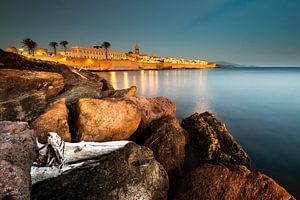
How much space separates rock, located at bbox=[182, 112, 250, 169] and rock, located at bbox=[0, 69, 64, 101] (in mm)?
5217

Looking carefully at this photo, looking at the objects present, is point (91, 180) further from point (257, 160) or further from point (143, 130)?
point (257, 160)

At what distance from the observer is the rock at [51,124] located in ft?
11.7

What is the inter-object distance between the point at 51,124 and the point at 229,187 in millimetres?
3761

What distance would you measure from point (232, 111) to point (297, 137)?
4928 millimetres

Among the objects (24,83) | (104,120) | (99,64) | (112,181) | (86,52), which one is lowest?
(112,181)

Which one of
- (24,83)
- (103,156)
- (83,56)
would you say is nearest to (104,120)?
(103,156)

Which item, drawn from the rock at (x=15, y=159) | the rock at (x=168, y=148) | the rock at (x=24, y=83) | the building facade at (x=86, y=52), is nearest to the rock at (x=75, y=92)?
the rock at (x=24, y=83)

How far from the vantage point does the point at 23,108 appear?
3.83 metres

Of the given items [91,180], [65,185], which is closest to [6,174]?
[65,185]

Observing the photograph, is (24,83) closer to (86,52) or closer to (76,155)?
(76,155)

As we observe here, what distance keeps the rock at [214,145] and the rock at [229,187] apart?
1.66 m

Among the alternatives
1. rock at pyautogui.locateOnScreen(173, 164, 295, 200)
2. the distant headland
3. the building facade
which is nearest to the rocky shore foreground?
rock at pyautogui.locateOnScreen(173, 164, 295, 200)

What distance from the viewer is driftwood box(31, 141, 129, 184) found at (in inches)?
106

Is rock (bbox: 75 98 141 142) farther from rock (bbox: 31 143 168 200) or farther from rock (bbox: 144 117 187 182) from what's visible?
rock (bbox: 31 143 168 200)
